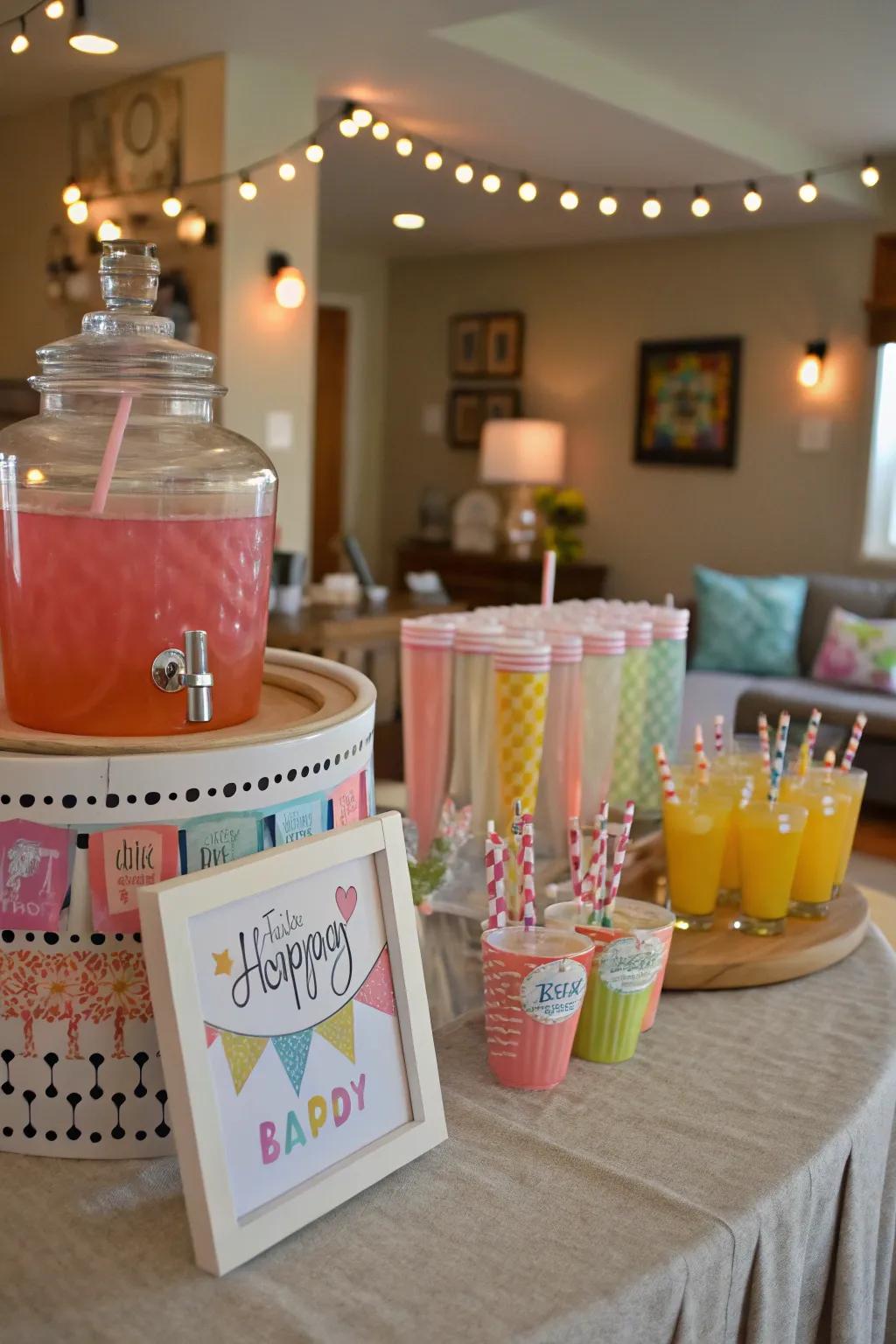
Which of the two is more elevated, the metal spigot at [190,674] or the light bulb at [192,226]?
the light bulb at [192,226]

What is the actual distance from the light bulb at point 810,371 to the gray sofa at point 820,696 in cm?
111

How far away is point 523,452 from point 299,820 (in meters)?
6.78

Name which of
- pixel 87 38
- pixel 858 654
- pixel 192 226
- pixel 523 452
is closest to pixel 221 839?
pixel 87 38

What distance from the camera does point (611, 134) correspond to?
5.24 m

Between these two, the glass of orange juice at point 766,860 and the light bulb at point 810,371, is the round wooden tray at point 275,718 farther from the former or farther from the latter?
the light bulb at point 810,371

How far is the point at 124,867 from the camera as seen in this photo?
92 cm

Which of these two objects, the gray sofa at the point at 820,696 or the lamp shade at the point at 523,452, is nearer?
the gray sofa at the point at 820,696

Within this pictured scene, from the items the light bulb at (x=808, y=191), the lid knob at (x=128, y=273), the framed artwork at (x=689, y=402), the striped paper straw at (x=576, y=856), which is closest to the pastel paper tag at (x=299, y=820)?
the striped paper straw at (x=576, y=856)

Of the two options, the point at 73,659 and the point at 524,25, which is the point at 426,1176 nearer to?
the point at 73,659

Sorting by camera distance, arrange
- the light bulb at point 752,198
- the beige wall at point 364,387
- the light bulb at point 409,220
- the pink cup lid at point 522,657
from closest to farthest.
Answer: the pink cup lid at point 522,657 → the light bulb at point 752,198 → the light bulb at point 409,220 → the beige wall at point 364,387

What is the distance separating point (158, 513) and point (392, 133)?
4871 millimetres

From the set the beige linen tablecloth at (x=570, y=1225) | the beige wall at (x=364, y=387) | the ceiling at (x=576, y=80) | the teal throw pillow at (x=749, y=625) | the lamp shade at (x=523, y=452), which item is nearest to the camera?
the beige linen tablecloth at (x=570, y=1225)

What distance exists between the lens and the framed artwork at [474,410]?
321 inches

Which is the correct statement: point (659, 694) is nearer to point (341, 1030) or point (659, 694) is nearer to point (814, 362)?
point (341, 1030)
